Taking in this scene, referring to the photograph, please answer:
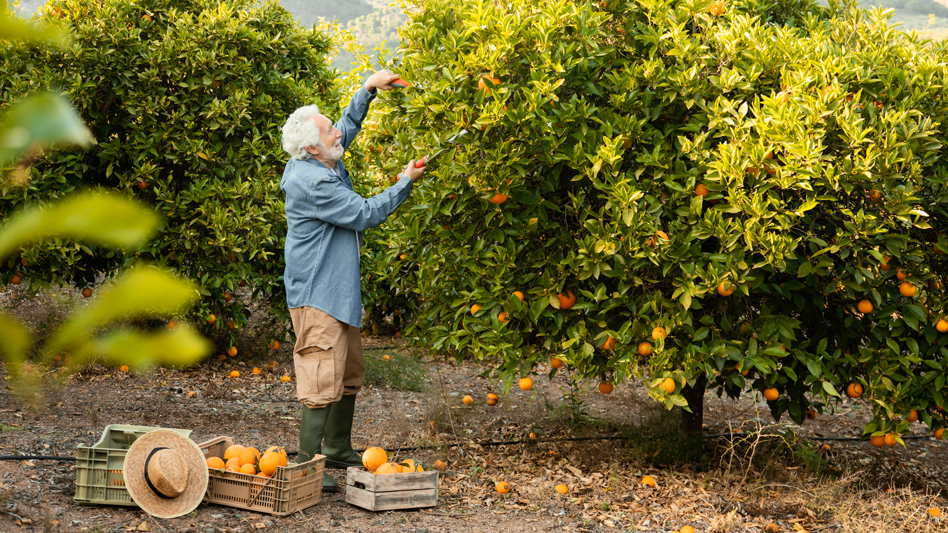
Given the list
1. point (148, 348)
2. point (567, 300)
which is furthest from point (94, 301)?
point (567, 300)

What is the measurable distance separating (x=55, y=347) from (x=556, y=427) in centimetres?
477

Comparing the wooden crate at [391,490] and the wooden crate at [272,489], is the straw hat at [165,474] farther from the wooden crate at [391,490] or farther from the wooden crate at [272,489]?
the wooden crate at [391,490]

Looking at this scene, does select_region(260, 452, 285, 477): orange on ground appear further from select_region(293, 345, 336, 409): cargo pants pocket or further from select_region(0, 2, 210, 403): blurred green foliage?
select_region(0, 2, 210, 403): blurred green foliage

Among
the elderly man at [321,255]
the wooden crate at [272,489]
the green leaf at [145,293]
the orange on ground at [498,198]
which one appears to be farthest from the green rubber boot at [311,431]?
the green leaf at [145,293]

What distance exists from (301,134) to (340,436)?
1.65 meters

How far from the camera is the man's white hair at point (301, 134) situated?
3.61m

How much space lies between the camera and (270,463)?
11.1 feet

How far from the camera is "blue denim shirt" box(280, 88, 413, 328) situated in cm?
352

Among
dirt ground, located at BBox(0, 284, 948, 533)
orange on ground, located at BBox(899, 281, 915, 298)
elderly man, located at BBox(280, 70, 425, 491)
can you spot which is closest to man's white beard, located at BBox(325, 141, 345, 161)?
elderly man, located at BBox(280, 70, 425, 491)

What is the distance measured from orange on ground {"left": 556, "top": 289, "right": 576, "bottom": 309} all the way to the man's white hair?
4.71ft

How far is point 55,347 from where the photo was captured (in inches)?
20.8

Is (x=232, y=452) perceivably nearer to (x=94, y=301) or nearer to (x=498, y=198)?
(x=498, y=198)

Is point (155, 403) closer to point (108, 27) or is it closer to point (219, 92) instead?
point (219, 92)

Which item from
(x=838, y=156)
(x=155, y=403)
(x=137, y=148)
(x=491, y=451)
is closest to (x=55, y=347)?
(x=838, y=156)
